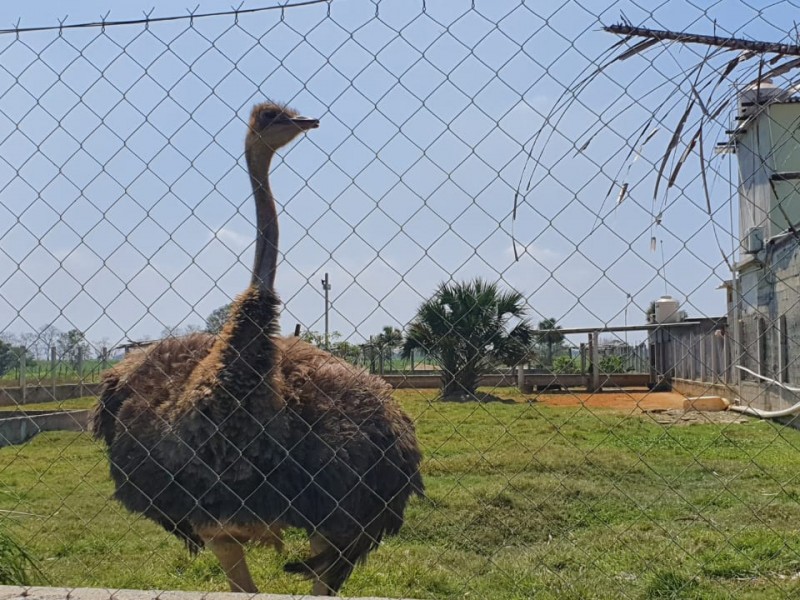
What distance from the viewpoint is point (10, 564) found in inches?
136

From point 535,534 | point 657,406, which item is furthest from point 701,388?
point 535,534

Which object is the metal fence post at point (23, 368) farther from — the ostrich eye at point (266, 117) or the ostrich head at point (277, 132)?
the ostrich eye at point (266, 117)

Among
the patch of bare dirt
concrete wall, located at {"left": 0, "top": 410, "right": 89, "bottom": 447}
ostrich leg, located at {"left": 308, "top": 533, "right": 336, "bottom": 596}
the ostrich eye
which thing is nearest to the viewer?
ostrich leg, located at {"left": 308, "top": 533, "right": 336, "bottom": 596}

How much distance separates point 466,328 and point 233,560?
60.3 inches

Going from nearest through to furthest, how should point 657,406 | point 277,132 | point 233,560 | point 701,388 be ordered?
point 233,560, point 277,132, point 657,406, point 701,388

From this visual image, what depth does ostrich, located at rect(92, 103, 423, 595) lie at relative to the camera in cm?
348

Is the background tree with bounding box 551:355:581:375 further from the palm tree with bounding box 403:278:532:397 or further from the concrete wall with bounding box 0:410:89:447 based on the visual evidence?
the concrete wall with bounding box 0:410:89:447

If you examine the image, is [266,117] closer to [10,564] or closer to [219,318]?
[219,318]

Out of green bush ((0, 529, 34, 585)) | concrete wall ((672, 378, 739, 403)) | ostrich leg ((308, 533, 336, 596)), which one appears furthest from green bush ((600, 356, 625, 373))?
green bush ((0, 529, 34, 585))

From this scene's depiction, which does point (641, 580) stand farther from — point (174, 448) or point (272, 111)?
point (272, 111)

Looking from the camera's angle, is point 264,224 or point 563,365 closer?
point 264,224

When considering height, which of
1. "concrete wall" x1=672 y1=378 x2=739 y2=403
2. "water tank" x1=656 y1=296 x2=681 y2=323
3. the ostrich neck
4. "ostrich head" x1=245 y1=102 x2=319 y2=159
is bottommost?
"concrete wall" x1=672 y1=378 x2=739 y2=403

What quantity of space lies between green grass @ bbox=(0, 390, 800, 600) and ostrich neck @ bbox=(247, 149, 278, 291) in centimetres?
105

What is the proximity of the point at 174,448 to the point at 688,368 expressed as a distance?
62.6 ft
